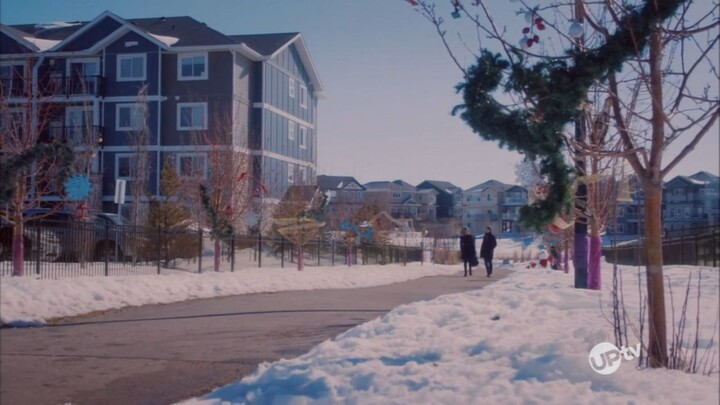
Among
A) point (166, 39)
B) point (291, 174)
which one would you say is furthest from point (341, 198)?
point (166, 39)

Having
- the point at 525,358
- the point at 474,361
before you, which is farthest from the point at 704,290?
the point at 474,361

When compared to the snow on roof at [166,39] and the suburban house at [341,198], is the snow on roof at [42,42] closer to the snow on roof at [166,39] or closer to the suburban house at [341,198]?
the snow on roof at [166,39]

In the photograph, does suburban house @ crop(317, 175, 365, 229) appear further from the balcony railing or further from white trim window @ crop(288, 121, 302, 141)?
the balcony railing

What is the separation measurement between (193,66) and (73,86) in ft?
9.23

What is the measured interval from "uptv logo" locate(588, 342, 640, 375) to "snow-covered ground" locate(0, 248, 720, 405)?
0.02 m

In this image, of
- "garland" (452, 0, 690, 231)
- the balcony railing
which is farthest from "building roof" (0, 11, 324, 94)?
"garland" (452, 0, 690, 231)

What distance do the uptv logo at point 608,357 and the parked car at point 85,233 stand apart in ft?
26.0

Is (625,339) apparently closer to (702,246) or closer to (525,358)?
(525,358)

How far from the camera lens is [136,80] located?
9359mm

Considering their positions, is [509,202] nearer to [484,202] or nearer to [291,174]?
[484,202]

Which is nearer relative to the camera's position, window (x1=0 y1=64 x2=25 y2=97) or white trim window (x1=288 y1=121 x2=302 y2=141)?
window (x1=0 y1=64 x2=25 y2=97)

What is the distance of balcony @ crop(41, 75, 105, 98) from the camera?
9320 mm

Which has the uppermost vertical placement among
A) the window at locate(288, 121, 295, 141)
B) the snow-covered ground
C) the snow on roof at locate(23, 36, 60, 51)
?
the snow on roof at locate(23, 36, 60, 51)

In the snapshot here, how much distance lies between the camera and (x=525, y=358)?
5.00 m
